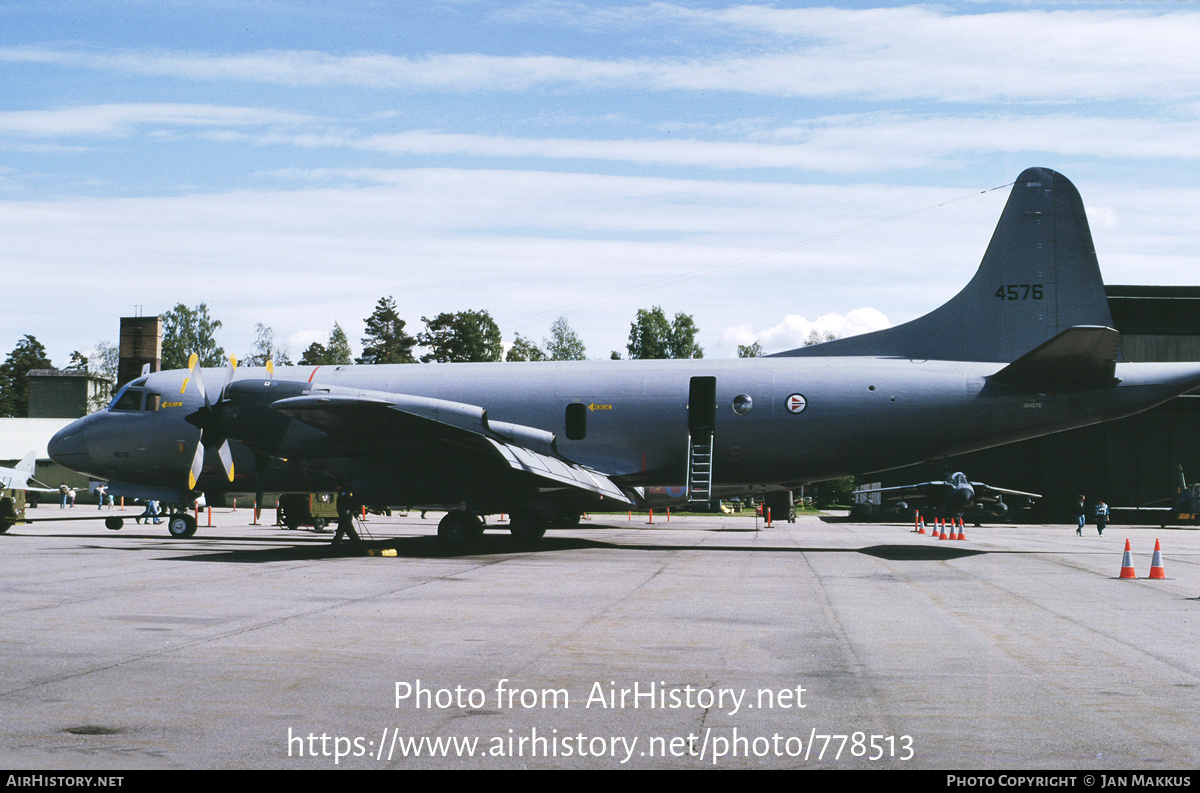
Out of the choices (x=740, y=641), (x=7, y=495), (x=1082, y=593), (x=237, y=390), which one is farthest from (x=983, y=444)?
(x=7, y=495)

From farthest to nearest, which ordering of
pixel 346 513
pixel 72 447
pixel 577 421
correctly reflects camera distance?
1. pixel 72 447
2. pixel 577 421
3. pixel 346 513

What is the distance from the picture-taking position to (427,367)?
83.6ft

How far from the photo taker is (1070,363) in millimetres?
19875

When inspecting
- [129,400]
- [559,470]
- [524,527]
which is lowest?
[524,527]

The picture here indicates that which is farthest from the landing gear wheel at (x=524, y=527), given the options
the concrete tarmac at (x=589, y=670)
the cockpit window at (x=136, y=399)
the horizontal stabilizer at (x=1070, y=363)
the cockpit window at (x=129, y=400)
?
the horizontal stabilizer at (x=1070, y=363)

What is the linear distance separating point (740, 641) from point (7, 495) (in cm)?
2729

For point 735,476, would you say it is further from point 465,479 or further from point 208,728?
point 208,728

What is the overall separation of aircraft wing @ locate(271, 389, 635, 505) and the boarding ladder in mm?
2286

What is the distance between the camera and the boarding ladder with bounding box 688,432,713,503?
2262 centimetres

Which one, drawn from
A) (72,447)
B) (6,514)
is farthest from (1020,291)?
(6,514)

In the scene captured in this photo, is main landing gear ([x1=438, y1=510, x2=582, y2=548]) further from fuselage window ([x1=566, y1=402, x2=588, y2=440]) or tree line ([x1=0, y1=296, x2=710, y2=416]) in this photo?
tree line ([x1=0, y1=296, x2=710, y2=416])

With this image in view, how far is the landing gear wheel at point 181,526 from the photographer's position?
26.1 metres

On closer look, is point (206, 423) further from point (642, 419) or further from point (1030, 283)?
point (1030, 283)

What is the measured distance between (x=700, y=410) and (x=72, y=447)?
17.2 meters
